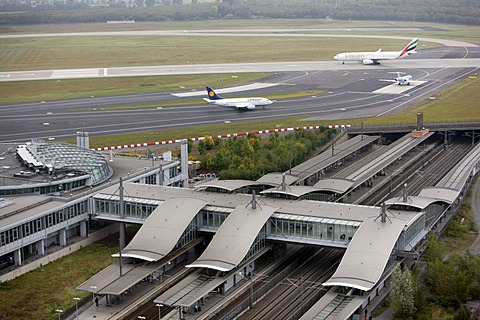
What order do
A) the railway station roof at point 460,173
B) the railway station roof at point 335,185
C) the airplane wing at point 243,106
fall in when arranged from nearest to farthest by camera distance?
the railway station roof at point 335,185
the railway station roof at point 460,173
the airplane wing at point 243,106

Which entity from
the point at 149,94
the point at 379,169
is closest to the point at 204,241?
the point at 379,169

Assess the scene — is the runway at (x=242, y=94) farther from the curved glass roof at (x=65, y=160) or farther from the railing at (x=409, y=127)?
the curved glass roof at (x=65, y=160)

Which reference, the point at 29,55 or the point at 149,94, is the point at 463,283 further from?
the point at 29,55

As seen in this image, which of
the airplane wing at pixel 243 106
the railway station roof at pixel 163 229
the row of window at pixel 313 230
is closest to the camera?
the railway station roof at pixel 163 229

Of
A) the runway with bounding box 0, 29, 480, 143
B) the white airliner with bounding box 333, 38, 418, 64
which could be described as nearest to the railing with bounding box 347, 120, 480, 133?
the runway with bounding box 0, 29, 480, 143

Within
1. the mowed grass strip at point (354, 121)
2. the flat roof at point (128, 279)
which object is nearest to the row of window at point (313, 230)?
the flat roof at point (128, 279)

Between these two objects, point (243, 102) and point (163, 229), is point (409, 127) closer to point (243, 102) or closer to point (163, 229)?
point (243, 102)

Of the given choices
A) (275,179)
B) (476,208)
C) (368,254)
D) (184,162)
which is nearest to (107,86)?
(184,162)
